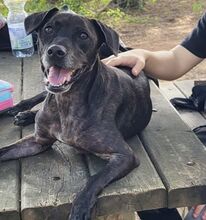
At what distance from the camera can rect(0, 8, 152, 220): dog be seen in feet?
7.56

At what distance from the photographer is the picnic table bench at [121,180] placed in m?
2.10

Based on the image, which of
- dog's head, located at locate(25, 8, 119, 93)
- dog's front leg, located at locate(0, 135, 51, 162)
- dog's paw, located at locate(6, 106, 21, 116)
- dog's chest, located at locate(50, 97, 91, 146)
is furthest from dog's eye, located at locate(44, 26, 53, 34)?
dog's paw, located at locate(6, 106, 21, 116)

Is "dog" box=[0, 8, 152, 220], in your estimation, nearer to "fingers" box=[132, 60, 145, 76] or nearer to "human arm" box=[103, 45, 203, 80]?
"fingers" box=[132, 60, 145, 76]

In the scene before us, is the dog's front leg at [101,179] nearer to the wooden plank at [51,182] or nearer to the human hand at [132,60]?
the wooden plank at [51,182]

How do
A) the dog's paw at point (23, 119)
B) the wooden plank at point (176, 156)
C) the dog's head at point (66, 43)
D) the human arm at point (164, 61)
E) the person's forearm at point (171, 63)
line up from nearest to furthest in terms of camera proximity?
the wooden plank at point (176, 156)
the dog's head at point (66, 43)
the dog's paw at point (23, 119)
the human arm at point (164, 61)
the person's forearm at point (171, 63)

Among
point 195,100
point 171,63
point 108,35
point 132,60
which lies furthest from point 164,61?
point 108,35

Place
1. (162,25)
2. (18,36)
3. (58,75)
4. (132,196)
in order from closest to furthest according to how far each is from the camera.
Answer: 1. (132,196)
2. (58,75)
3. (18,36)
4. (162,25)

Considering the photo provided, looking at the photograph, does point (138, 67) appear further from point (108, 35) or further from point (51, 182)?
point (51, 182)

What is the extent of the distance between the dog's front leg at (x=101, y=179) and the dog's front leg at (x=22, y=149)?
1.04ft

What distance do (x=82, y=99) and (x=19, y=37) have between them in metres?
Result: 1.47

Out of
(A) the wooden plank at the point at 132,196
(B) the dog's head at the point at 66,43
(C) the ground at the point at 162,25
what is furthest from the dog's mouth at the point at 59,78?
(C) the ground at the point at 162,25

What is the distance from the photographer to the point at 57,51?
89.2 inches

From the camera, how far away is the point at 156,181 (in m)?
2.19

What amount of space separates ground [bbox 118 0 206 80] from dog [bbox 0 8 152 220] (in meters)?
3.72
